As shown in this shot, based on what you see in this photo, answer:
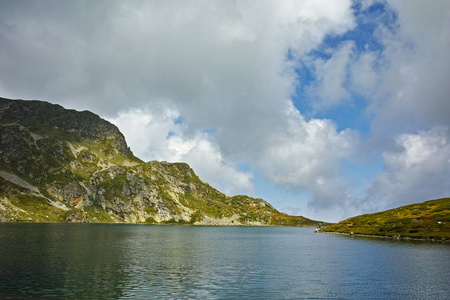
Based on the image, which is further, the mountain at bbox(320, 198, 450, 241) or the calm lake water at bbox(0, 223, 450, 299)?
the mountain at bbox(320, 198, 450, 241)

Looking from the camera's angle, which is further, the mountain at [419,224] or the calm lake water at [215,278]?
the mountain at [419,224]

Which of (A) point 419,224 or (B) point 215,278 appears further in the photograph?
(A) point 419,224

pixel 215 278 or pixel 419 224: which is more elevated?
pixel 419 224

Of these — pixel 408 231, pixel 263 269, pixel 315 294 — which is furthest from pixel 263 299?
pixel 408 231

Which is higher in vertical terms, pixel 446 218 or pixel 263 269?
pixel 446 218

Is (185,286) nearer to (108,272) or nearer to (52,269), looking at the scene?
(108,272)

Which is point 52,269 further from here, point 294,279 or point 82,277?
point 294,279

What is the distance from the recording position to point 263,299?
4150cm

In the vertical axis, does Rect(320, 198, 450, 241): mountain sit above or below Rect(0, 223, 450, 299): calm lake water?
above

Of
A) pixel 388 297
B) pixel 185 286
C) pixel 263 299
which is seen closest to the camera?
pixel 263 299

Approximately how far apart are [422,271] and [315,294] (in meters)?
35.1

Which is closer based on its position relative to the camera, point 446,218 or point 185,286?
point 185,286

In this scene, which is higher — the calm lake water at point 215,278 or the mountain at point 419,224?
the mountain at point 419,224

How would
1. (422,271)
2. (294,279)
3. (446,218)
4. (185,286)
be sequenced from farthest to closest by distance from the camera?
(446,218) < (422,271) < (294,279) < (185,286)
